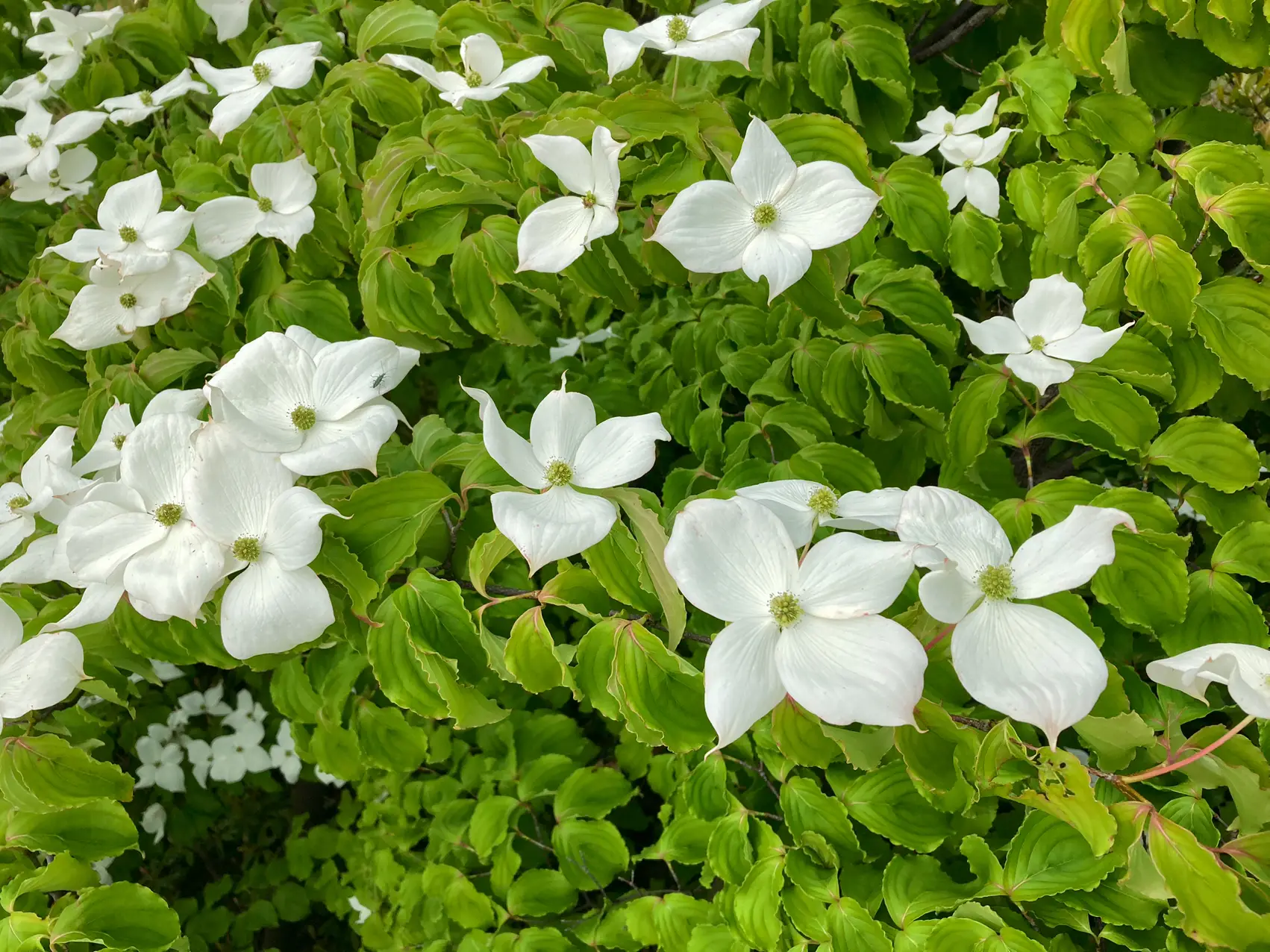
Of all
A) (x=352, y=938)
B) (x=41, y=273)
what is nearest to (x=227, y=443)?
(x=41, y=273)

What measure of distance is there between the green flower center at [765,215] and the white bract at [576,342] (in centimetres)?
58

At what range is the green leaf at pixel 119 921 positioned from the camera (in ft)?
2.05

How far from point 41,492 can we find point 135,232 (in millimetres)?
287

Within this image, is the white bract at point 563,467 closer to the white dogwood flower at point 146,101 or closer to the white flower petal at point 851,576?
the white flower petal at point 851,576

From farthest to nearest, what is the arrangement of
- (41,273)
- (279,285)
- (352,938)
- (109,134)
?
(352,938) → (109,134) → (41,273) → (279,285)

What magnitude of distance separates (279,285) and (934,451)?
0.73m

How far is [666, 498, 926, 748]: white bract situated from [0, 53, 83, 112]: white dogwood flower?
1151 millimetres

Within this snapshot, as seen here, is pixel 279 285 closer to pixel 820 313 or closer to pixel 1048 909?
pixel 820 313

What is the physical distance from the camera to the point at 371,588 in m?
0.56

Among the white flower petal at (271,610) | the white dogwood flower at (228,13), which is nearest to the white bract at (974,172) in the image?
the white flower petal at (271,610)

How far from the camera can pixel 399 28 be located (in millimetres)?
859

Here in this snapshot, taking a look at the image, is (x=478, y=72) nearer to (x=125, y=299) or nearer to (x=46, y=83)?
(x=125, y=299)

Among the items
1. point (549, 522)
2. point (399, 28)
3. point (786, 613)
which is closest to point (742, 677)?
point (786, 613)

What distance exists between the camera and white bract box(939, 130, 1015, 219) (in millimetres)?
803
